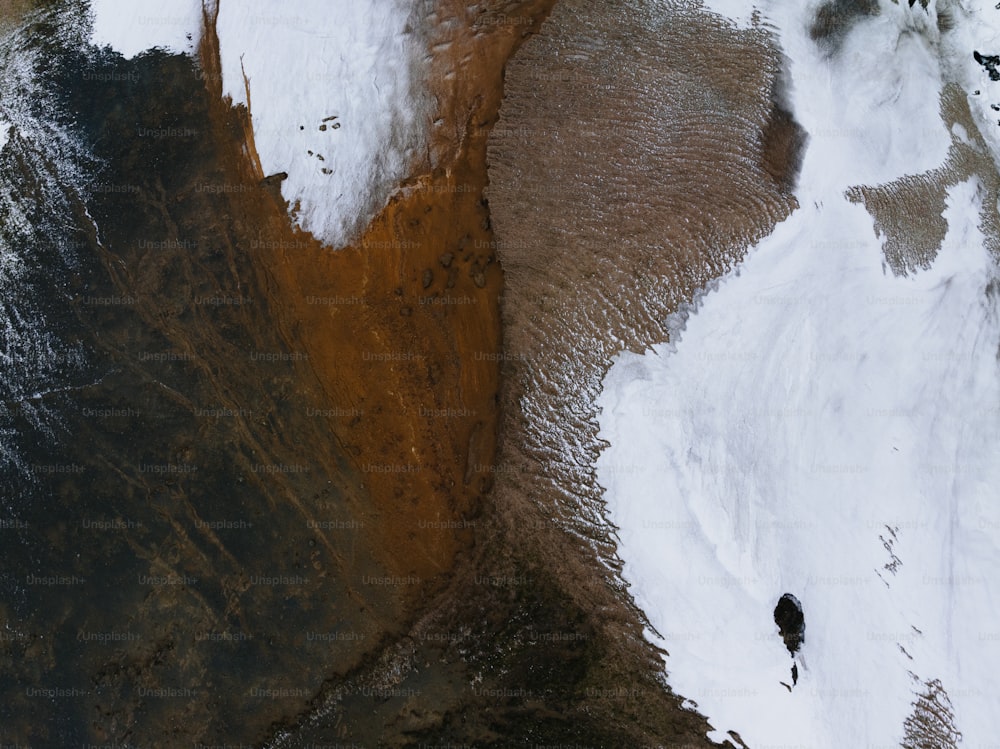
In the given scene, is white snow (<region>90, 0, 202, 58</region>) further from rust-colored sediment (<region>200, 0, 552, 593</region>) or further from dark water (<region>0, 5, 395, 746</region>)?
rust-colored sediment (<region>200, 0, 552, 593</region>)

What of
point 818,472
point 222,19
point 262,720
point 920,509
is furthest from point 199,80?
point 920,509

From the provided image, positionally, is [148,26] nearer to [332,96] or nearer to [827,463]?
[332,96]

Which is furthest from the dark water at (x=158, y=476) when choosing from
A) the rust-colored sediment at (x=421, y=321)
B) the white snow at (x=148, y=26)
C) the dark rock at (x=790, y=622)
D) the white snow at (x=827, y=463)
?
the dark rock at (x=790, y=622)

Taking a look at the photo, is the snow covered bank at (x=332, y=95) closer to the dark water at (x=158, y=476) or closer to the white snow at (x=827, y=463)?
the dark water at (x=158, y=476)

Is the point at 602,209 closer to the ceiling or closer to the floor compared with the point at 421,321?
closer to the ceiling

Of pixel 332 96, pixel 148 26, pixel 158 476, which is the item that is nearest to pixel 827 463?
pixel 332 96
